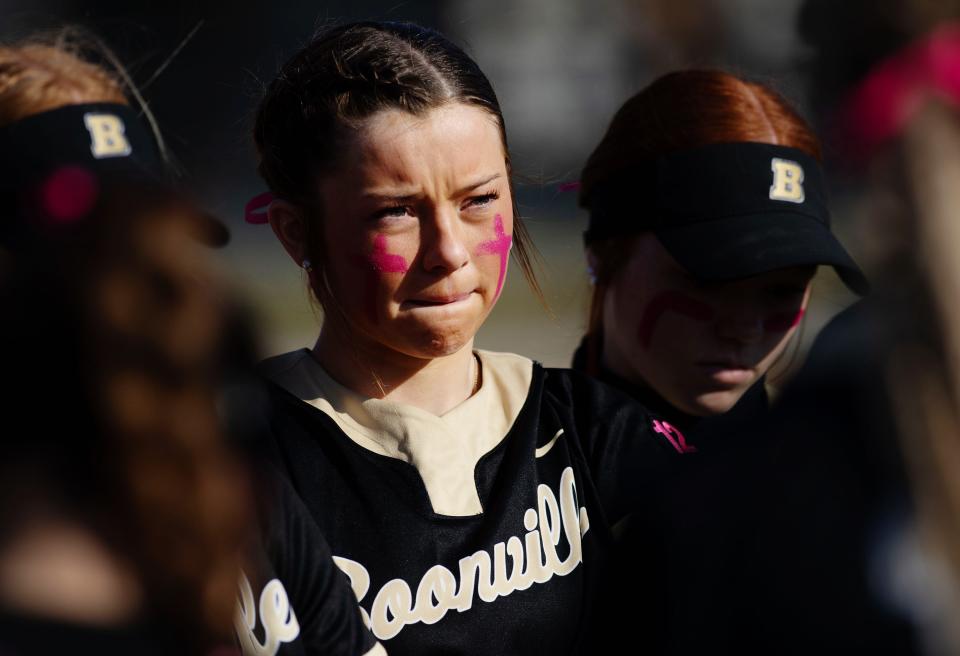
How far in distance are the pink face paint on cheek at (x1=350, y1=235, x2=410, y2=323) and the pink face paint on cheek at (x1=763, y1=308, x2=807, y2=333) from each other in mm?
847

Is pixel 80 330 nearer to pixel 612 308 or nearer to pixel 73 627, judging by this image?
pixel 73 627

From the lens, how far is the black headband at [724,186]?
7.11 ft

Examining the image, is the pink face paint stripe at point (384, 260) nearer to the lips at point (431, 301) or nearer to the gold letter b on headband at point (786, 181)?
the lips at point (431, 301)

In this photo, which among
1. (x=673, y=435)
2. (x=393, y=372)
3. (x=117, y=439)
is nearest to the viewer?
(x=117, y=439)

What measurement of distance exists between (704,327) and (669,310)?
0.25 ft

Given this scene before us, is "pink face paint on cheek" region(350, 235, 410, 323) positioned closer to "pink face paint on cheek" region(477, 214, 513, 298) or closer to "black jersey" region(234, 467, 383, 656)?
"pink face paint on cheek" region(477, 214, 513, 298)

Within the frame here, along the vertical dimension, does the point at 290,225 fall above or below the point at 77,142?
below

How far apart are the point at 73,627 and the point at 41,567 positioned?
5 cm

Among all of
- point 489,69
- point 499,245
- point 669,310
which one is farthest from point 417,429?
point 489,69

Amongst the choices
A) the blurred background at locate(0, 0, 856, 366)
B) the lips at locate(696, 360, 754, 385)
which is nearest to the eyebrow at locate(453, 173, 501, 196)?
the lips at locate(696, 360, 754, 385)

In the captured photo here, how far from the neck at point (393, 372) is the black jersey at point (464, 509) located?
3 centimetres

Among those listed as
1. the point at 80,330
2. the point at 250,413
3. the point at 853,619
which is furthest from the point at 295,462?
the point at 853,619

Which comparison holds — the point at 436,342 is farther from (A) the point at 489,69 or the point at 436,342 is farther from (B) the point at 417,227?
(A) the point at 489,69

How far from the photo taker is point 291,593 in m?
1.36
